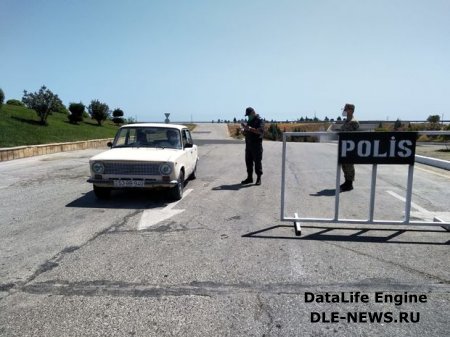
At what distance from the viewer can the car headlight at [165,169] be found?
270 inches

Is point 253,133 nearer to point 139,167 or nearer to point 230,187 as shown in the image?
point 230,187

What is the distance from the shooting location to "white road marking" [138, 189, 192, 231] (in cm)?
572

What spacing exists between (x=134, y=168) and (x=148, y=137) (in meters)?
1.51

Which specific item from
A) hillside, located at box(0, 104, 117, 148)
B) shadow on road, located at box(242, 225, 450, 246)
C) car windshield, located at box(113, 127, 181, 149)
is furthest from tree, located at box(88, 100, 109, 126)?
shadow on road, located at box(242, 225, 450, 246)

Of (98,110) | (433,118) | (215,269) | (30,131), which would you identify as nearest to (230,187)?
(215,269)

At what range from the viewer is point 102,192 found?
7.35 m

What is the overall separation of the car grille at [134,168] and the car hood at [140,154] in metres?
0.12

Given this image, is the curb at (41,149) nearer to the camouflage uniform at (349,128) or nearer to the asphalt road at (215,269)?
the asphalt road at (215,269)

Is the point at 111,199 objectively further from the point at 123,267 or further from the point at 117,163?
the point at 123,267

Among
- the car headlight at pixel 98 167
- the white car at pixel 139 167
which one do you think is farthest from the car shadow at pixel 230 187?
the car headlight at pixel 98 167

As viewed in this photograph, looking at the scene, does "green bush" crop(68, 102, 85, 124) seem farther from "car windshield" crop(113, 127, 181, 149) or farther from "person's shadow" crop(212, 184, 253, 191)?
"person's shadow" crop(212, 184, 253, 191)

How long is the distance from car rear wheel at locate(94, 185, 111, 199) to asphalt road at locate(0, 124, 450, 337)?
0.51ft

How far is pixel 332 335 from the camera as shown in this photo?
282 cm

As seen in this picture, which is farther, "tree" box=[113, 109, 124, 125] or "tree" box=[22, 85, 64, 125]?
"tree" box=[113, 109, 124, 125]
